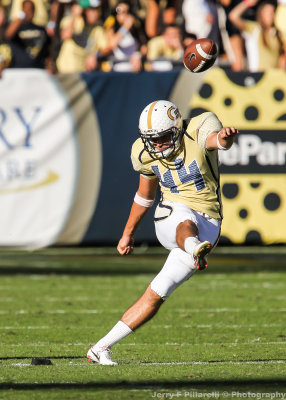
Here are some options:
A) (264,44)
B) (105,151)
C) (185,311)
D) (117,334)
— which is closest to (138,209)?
(117,334)

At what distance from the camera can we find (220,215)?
6.62 meters

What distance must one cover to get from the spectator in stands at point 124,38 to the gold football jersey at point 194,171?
7.72 metres

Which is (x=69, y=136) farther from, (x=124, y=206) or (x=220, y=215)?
(x=220, y=215)

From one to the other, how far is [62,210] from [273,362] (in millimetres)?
7071

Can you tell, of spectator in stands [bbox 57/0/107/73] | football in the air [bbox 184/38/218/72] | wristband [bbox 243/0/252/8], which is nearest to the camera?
football in the air [bbox 184/38/218/72]

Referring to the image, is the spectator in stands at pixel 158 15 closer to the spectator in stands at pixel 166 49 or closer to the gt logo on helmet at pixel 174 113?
the spectator in stands at pixel 166 49

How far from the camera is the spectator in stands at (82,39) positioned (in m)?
14.6

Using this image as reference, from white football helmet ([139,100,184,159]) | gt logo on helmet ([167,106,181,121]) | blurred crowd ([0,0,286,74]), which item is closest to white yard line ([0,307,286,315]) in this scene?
white football helmet ([139,100,184,159])

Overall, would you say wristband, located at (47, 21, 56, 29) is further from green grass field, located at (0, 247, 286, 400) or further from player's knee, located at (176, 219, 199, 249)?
player's knee, located at (176, 219, 199, 249)

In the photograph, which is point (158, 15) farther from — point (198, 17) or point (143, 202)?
point (143, 202)

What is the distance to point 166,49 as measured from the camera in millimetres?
14664

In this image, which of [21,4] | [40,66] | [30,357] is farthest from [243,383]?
[21,4]

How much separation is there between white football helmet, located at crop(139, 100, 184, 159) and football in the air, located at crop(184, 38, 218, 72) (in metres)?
0.58

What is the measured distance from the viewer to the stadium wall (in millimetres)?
13062
